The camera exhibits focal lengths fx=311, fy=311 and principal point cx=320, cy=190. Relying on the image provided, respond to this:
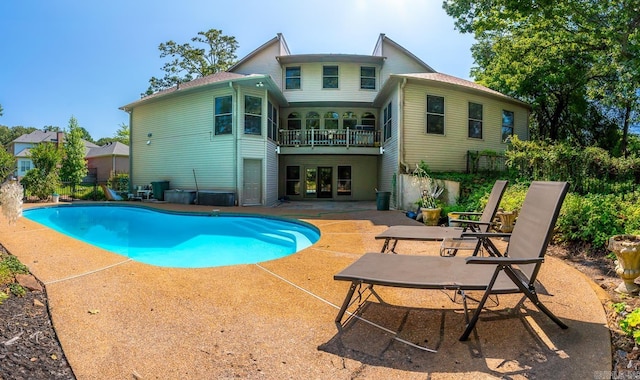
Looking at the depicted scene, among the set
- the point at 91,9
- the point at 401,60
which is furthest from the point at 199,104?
the point at 401,60

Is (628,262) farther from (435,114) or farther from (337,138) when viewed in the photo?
(337,138)

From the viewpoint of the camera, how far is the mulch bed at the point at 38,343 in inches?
73.4

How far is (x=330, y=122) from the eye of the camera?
17.2 meters

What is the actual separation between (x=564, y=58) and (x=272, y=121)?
13.7 metres

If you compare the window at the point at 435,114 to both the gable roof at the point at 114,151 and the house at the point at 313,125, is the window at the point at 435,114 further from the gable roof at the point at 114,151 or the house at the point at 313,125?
the gable roof at the point at 114,151

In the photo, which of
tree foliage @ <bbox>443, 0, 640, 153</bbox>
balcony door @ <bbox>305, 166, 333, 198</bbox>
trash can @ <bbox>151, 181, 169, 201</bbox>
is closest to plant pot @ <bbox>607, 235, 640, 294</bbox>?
tree foliage @ <bbox>443, 0, 640, 153</bbox>

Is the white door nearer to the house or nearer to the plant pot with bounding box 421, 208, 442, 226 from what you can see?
the house

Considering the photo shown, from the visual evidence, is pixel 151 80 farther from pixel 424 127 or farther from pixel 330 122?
pixel 424 127

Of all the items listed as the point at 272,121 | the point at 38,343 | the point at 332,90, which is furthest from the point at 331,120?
the point at 38,343

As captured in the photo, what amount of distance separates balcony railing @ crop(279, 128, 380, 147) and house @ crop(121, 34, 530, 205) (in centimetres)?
5

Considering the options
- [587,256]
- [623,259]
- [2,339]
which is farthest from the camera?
[587,256]

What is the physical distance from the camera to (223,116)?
1323cm

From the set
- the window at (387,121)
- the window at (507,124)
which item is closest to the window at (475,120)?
the window at (507,124)

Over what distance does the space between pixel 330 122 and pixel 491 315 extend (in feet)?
50.1
